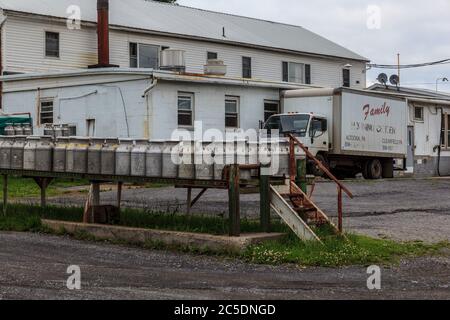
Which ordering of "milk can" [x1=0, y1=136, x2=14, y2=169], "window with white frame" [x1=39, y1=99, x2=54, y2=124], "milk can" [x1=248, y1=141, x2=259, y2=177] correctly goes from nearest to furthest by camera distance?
"milk can" [x1=248, y1=141, x2=259, y2=177] < "milk can" [x1=0, y1=136, x2=14, y2=169] < "window with white frame" [x1=39, y1=99, x2=54, y2=124]

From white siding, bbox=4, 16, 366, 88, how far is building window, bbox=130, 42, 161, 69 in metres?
0.24

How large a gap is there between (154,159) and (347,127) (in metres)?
15.7

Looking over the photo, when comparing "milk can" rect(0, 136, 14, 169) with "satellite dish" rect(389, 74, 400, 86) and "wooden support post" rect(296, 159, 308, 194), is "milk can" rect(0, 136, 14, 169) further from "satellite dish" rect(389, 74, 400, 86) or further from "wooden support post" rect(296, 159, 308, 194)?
"satellite dish" rect(389, 74, 400, 86)

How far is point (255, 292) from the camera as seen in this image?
8.77 m

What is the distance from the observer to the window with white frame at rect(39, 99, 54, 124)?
27469 millimetres

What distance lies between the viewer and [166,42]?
119 ft

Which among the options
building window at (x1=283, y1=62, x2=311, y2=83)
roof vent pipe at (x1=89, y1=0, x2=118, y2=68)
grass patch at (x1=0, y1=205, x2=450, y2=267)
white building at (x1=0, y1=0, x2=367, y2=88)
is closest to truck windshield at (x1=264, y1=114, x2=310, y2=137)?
roof vent pipe at (x1=89, y1=0, x2=118, y2=68)

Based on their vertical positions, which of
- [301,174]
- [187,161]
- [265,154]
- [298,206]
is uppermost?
[265,154]

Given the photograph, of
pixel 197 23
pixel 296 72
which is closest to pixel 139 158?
pixel 197 23

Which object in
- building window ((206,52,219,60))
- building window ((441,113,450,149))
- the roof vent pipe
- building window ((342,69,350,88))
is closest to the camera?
the roof vent pipe

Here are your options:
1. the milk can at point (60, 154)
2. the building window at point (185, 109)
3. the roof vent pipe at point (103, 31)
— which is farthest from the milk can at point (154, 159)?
the roof vent pipe at point (103, 31)

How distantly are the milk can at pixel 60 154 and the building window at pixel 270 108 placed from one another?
14621 mm

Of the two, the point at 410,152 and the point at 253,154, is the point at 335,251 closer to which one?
the point at 253,154

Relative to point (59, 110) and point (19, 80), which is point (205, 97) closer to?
point (59, 110)
